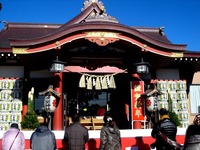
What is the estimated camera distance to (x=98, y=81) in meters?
10.4

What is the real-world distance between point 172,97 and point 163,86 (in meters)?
0.69

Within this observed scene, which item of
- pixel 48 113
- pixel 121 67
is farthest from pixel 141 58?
pixel 48 113

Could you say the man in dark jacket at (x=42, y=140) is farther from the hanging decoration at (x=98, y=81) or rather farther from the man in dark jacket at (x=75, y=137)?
the hanging decoration at (x=98, y=81)

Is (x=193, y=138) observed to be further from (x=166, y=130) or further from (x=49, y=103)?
(x=49, y=103)

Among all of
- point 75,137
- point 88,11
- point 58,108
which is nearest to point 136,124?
point 58,108

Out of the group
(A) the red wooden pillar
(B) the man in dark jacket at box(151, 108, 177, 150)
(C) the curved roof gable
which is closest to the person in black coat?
(B) the man in dark jacket at box(151, 108, 177, 150)

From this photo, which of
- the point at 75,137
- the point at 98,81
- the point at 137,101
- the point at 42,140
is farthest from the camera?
the point at 137,101

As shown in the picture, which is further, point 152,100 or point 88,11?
point 88,11

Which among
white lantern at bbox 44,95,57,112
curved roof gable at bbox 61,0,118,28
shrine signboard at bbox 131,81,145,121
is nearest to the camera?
white lantern at bbox 44,95,57,112

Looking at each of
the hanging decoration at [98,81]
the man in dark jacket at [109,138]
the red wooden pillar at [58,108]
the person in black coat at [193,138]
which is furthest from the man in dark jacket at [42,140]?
the hanging decoration at [98,81]

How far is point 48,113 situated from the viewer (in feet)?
32.3

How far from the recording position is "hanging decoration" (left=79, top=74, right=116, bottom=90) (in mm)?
10328

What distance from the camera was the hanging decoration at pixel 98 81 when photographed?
1033cm

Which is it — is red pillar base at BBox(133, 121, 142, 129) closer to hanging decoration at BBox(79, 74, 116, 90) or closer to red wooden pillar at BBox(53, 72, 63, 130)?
hanging decoration at BBox(79, 74, 116, 90)
